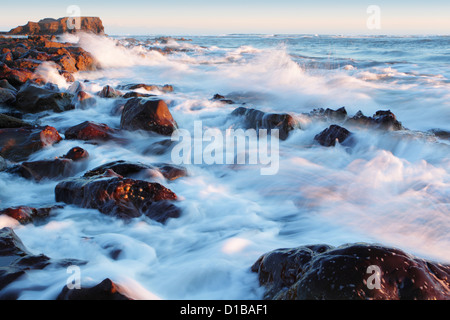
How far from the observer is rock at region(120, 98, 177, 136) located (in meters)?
6.11

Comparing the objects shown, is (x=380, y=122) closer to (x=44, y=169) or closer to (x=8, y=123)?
(x=44, y=169)

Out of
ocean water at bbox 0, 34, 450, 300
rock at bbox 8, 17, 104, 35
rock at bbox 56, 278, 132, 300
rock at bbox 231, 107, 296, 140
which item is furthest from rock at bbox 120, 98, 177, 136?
rock at bbox 8, 17, 104, 35

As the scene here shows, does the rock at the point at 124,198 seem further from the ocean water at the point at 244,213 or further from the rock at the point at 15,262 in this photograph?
the rock at the point at 15,262

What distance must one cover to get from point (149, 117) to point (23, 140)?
195cm

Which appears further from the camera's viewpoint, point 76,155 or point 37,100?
point 37,100

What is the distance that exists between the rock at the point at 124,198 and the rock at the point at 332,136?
10.7 ft

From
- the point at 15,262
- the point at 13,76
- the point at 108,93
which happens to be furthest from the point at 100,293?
the point at 13,76

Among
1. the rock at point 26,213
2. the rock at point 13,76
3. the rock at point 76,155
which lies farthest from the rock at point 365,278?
the rock at point 13,76

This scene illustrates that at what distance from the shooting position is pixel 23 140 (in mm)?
5246

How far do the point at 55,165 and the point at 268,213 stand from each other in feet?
8.97

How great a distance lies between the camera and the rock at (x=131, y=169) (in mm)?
3980

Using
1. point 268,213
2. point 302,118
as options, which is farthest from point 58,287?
point 302,118

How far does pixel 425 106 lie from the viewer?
8227 millimetres

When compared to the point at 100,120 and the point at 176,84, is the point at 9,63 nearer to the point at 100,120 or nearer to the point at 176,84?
the point at 176,84
